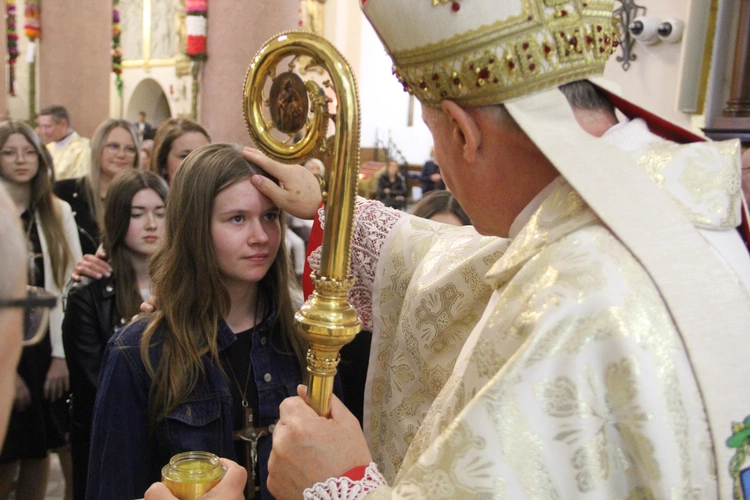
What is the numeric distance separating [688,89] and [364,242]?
211 inches

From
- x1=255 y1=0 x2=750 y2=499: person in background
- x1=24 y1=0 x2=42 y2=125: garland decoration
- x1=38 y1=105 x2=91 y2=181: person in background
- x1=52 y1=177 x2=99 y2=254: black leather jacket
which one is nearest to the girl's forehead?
x1=255 y1=0 x2=750 y2=499: person in background

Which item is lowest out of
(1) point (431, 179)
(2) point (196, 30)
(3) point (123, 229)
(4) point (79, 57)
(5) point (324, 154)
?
(1) point (431, 179)

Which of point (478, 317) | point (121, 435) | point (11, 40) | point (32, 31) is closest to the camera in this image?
point (478, 317)

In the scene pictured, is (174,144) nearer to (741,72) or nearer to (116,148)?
(116,148)

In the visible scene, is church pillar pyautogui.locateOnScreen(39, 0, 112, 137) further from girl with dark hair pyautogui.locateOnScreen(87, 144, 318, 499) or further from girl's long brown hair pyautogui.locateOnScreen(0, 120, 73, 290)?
girl with dark hair pyautogui.locateOnScreen(87, 144, 318, 499)

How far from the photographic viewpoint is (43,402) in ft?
10.5

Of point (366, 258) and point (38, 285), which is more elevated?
point (366, 258)

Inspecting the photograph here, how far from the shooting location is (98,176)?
4.04m

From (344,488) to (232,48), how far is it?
3928 millimetres

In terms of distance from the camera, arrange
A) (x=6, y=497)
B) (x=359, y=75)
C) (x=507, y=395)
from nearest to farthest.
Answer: (x=507, y=395), (x=6, y=497), (x=359, y=75)

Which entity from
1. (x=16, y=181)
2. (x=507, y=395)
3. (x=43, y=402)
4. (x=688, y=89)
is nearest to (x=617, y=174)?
(x=507, y=395)

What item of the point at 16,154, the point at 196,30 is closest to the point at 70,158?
the point at 196,30

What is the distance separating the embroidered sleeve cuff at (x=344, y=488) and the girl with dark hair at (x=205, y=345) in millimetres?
A: 767

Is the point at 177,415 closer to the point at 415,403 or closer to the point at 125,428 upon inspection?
the point at 125,428
